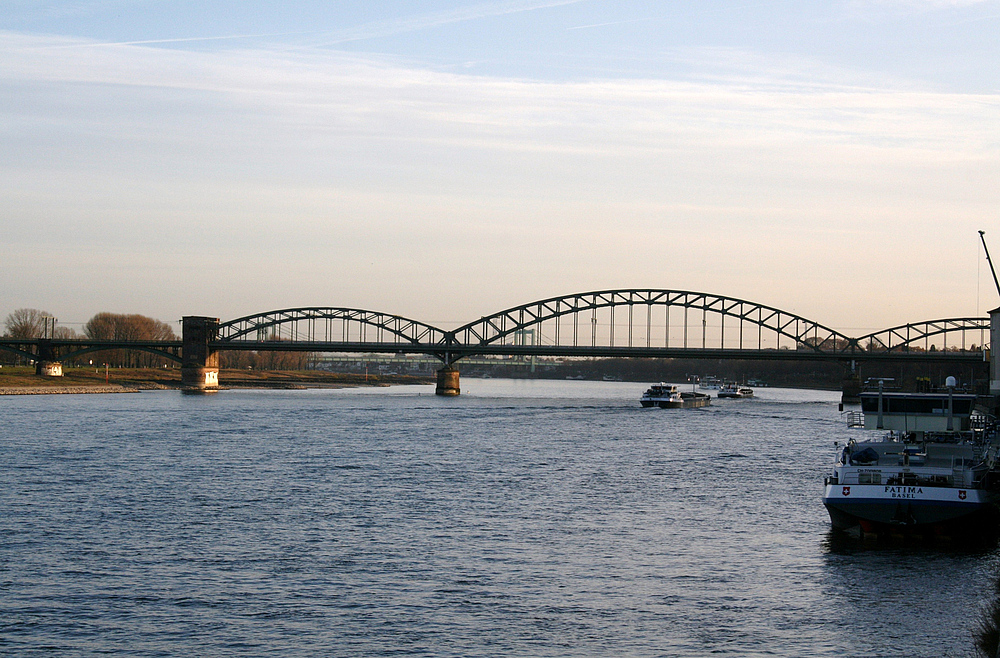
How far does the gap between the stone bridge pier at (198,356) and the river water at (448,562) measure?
101m

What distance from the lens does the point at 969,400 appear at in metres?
41.2

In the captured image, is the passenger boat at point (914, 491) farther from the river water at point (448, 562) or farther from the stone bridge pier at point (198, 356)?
the stone bridge pier at point (198, 356)

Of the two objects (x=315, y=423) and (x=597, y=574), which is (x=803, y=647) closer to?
(x=597, y=574)

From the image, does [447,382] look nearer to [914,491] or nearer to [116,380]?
[116,380]

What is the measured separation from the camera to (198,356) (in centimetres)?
15688

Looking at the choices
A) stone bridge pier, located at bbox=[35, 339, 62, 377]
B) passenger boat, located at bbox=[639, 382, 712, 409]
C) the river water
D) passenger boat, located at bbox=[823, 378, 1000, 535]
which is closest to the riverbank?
stone bridge pier, located at bbox=[35, 339, 62, 377]

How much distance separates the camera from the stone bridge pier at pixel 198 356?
15512 centimetres

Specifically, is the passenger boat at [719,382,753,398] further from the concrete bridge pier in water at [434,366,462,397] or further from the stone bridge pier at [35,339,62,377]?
the stone bridge pier at [35,339,62,377]

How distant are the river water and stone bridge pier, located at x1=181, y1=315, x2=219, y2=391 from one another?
100629mm

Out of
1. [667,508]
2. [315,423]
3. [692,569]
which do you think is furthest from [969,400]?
[315,423]

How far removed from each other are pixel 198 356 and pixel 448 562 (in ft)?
447

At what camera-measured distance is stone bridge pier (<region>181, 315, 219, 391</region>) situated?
15512 cm

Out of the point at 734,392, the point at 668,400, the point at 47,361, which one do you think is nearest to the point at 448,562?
the point at 668,400

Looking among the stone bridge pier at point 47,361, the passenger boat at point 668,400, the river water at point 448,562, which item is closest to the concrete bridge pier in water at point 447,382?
the passenger boat at point 668,400
